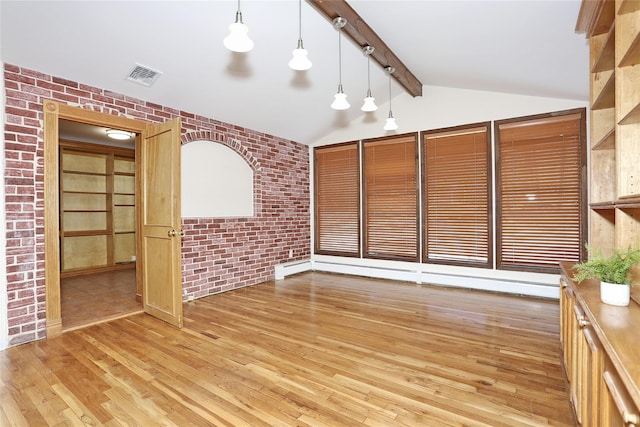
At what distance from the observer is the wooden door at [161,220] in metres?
3.28

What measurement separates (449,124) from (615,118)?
3.14 meters

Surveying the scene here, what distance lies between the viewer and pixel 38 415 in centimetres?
189

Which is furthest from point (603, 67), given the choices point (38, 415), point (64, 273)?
point (64, 273)

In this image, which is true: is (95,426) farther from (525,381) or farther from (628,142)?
(628,142)

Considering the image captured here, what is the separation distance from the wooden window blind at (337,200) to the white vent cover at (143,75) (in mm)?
3332

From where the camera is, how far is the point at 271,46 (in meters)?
3.28

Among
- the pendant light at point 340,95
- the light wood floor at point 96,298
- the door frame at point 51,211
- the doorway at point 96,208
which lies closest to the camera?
the pendant light at point 340,95

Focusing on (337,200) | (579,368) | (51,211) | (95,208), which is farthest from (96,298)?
(579,368)

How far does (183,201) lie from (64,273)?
3388mm

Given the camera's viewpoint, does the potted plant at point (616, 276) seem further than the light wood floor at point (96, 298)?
No

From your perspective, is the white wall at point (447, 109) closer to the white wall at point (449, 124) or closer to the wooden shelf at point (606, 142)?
the white wall at point (449, 124)

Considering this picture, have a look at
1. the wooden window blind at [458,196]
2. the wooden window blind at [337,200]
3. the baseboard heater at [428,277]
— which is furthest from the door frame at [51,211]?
the wooden window blind at [458,196]

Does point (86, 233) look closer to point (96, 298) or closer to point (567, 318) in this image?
point (96, 298)

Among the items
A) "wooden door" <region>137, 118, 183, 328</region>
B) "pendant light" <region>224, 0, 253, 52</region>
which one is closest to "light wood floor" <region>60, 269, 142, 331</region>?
"wooden door" <region>137, 118, 183, 328</region>
